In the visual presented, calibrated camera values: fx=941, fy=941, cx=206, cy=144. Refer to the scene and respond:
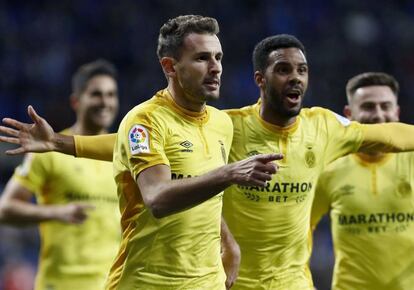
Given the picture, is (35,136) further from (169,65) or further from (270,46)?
(270,46)

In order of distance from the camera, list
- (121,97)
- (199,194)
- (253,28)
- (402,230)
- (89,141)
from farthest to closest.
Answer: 1. (253,28)
2. (121,97)
3. (402,230)
4. (89,141)
5. (199,194)

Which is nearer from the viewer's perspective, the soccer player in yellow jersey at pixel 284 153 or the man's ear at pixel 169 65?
the man's ear at pixel 169 65

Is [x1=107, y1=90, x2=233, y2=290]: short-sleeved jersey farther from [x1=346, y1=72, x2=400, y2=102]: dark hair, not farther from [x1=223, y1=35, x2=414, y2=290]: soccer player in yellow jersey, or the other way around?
[x1=346, y1=72, x2=400, y2=102]: dark hair

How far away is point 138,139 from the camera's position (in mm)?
4730

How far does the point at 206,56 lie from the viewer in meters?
5.04

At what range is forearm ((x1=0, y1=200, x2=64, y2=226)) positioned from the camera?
6844 millimetres

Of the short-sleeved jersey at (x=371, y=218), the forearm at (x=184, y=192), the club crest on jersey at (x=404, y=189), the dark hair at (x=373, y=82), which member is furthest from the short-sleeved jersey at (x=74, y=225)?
the forearm at (x=184, y=192)

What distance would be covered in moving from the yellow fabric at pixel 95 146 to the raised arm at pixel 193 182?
3.36ft

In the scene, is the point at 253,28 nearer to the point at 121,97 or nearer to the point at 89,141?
the point at 121,97

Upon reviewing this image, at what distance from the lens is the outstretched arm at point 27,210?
6.52m

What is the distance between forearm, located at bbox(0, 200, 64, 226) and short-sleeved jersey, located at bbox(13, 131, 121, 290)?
0.58 feet

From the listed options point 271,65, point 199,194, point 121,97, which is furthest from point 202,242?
point 121,97

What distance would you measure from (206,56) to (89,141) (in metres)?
1.03

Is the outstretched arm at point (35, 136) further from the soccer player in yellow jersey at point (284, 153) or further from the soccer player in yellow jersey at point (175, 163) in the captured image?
the soccer player in yellow jersey at point (284, 153)
